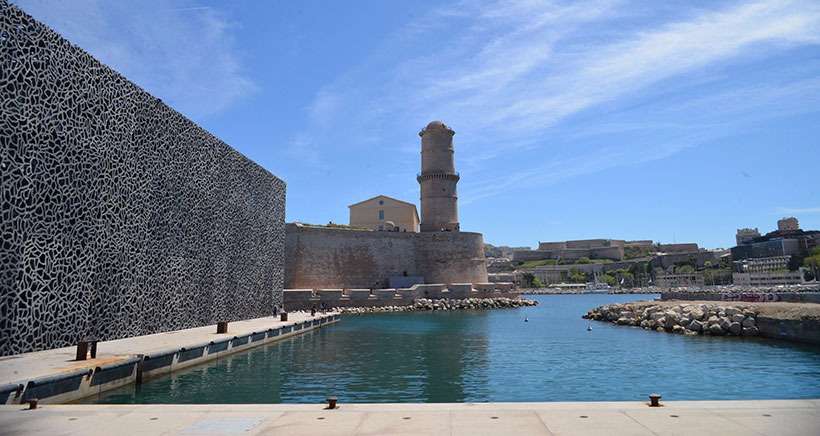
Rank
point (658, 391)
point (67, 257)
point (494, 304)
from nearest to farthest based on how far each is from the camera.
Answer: point (658, 391) → point (67, 257) → point (494, 304)

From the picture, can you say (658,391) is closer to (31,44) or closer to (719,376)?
(719,376)

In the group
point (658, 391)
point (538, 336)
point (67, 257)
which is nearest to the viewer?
point (658, 391)

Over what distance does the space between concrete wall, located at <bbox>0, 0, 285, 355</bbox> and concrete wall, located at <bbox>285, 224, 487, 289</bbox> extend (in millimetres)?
20422

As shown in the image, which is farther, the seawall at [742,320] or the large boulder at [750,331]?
the large boulder at [750,331]

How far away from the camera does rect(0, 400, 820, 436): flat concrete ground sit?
5.36 meters

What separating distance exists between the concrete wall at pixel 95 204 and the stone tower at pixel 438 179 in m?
29.6

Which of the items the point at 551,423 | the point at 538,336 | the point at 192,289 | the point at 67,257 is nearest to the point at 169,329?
the point at 192,289

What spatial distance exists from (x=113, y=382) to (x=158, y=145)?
9.95m

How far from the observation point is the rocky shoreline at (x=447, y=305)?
41.6 metres

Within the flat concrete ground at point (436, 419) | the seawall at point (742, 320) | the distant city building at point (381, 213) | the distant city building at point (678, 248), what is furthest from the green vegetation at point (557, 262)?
the flat concrete ground at point (436, 419)

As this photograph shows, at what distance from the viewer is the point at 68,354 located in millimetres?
12125

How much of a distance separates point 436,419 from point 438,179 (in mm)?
45951

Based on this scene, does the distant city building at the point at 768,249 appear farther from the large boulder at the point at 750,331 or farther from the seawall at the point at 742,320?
the large boulder at the point at 750,331

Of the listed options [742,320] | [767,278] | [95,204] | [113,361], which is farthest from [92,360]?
[767,278]
